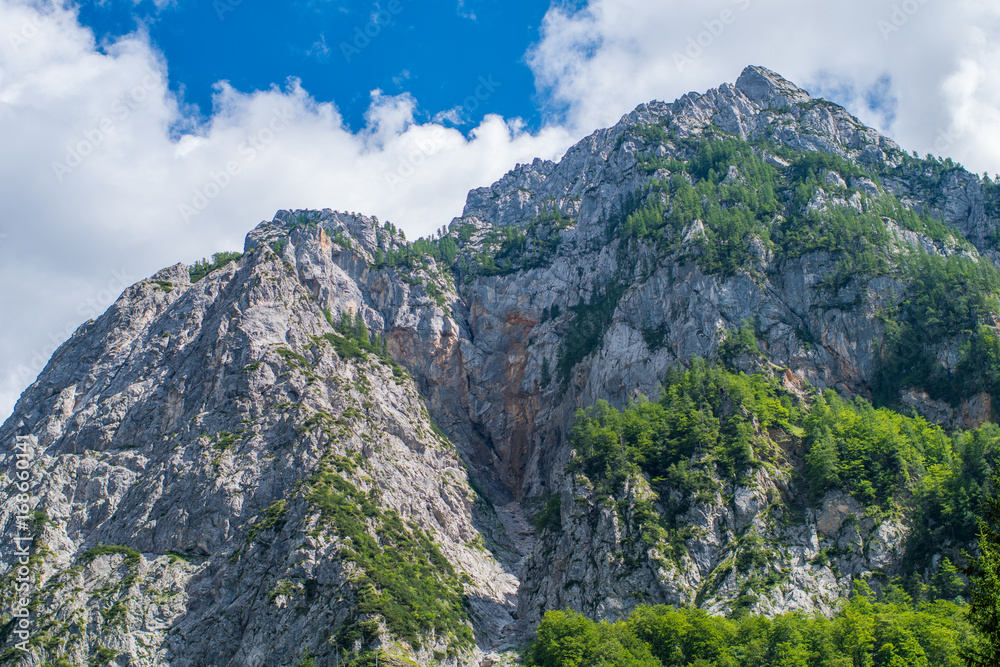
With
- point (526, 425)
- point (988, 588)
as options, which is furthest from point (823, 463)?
point (988, 588)

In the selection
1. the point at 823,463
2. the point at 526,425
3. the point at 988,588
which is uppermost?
the point at 526,425

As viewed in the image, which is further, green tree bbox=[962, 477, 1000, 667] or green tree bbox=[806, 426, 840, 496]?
green tree bbox=[806, 426, 840, 496]

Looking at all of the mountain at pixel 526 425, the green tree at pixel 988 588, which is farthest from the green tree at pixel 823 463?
the green tree at pixel 988 588

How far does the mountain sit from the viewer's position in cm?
8581

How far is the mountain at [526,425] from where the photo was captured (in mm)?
85812

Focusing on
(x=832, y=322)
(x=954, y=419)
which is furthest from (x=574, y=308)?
(x=954, y=419)

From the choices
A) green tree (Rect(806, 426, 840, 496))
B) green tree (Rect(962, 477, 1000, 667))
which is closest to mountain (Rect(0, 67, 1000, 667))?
green tree (Rect(806, 426, 840, 496))

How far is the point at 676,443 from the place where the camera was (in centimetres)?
10144

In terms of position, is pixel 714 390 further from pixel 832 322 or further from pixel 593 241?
Answer: pixel 593 241

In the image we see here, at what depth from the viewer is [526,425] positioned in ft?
476

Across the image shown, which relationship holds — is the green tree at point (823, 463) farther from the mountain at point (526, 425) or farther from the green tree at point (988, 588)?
the green tree at point (988, 588)

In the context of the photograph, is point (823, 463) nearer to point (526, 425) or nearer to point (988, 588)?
point (526, 425)

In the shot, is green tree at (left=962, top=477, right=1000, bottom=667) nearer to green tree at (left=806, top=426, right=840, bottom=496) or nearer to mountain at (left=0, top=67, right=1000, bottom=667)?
mountain at (left=0, top=67, right=1000, bottom=667)

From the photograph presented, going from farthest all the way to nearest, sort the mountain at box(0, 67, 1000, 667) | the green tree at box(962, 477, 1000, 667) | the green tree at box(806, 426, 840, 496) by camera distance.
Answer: the green tree at box(806, 426, 840, 496)
the mountain at box(0, 67, 1000, 667)
the green tree at box(962, 477, 1000, 667)
